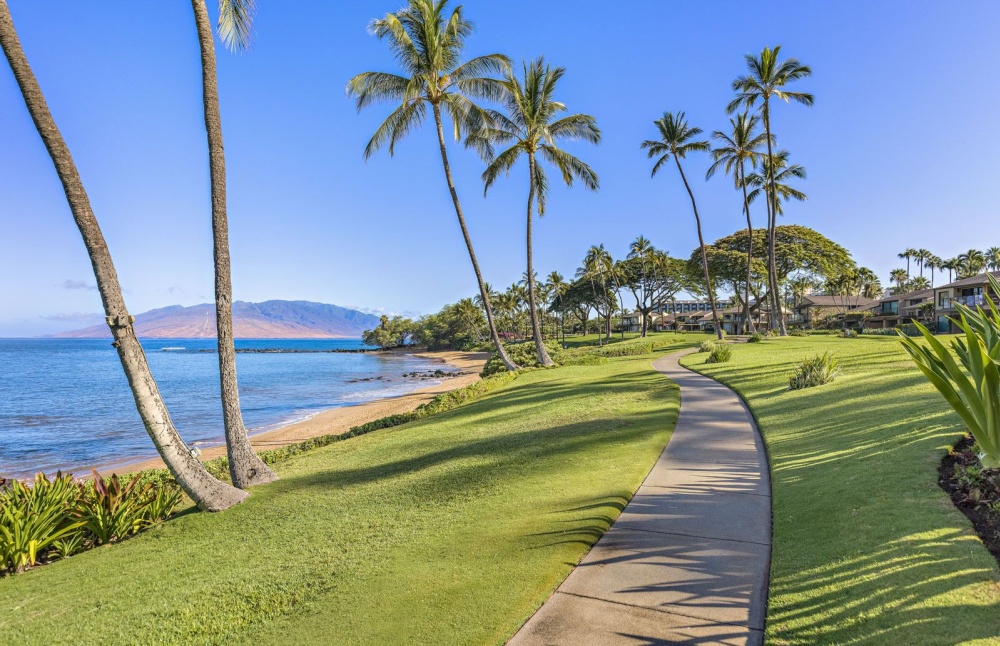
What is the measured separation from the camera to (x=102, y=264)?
257 inches

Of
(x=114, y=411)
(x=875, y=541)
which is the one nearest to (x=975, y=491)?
(x=875, y=541)

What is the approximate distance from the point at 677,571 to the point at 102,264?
23.4 feet

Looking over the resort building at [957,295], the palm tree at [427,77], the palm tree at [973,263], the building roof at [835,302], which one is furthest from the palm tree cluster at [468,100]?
the palm tree at [973,263]

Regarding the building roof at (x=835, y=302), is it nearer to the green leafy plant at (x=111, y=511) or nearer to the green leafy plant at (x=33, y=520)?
the green leafy plant at (x=111, y=511)

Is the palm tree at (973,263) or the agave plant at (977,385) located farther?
the palm tree at (973,263)

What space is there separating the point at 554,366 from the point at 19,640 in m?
23.1

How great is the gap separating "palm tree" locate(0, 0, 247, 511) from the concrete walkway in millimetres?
5200

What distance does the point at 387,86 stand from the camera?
72.9 feet

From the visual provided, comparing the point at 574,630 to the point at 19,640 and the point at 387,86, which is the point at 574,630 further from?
the point at 387,86

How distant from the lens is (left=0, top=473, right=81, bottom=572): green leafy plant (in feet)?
19.5

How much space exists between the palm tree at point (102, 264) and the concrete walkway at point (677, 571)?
17.1 ft

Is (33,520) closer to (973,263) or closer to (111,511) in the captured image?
(111,511)

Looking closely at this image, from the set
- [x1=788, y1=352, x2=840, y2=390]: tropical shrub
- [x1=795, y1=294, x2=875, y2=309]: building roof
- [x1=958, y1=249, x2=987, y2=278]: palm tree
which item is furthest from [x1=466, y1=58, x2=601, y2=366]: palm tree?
[x1=958, y1=249, x2=987, y2=278]: palm tree

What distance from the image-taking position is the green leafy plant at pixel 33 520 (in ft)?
19.5
